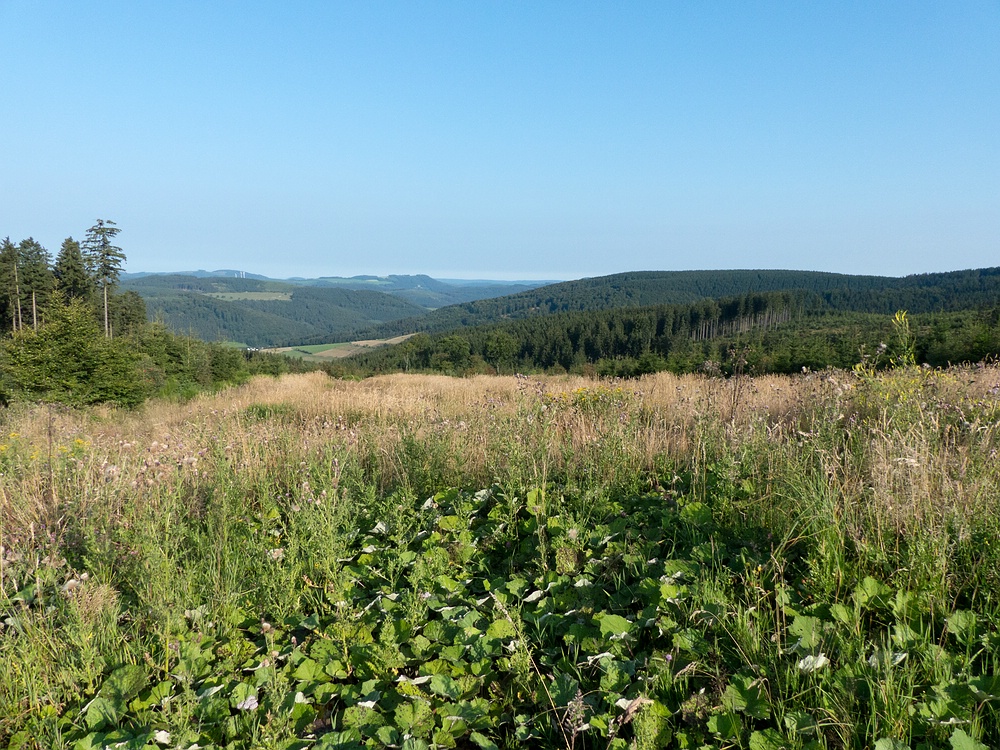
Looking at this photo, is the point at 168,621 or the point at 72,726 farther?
the point at 168,621

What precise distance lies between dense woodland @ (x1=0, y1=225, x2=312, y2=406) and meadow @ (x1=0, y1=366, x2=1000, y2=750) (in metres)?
24.3

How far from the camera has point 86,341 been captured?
923 inches

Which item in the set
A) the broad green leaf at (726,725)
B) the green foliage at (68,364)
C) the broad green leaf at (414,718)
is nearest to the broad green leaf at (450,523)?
the broad green leaf at (414,718)

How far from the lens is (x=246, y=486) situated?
4242mm

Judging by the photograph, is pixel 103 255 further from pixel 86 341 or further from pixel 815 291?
pixel 815 291

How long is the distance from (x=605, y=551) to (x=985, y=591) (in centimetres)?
160

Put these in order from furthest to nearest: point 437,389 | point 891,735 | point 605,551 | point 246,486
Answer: point 437,389 < point 246,486 < point 605,551 < point 891,735

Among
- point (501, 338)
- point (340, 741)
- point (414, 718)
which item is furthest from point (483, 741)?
point (501, 338)

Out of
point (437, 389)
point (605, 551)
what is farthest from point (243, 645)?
point (437, 389)

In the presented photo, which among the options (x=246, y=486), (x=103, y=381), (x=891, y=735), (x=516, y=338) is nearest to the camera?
(x=891, y=735)

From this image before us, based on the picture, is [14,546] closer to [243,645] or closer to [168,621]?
[168,621]

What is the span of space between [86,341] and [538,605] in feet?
91.5

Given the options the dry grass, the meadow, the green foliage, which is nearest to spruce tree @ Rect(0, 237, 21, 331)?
the green foliage

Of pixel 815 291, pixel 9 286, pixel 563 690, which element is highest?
pixel 815 291
